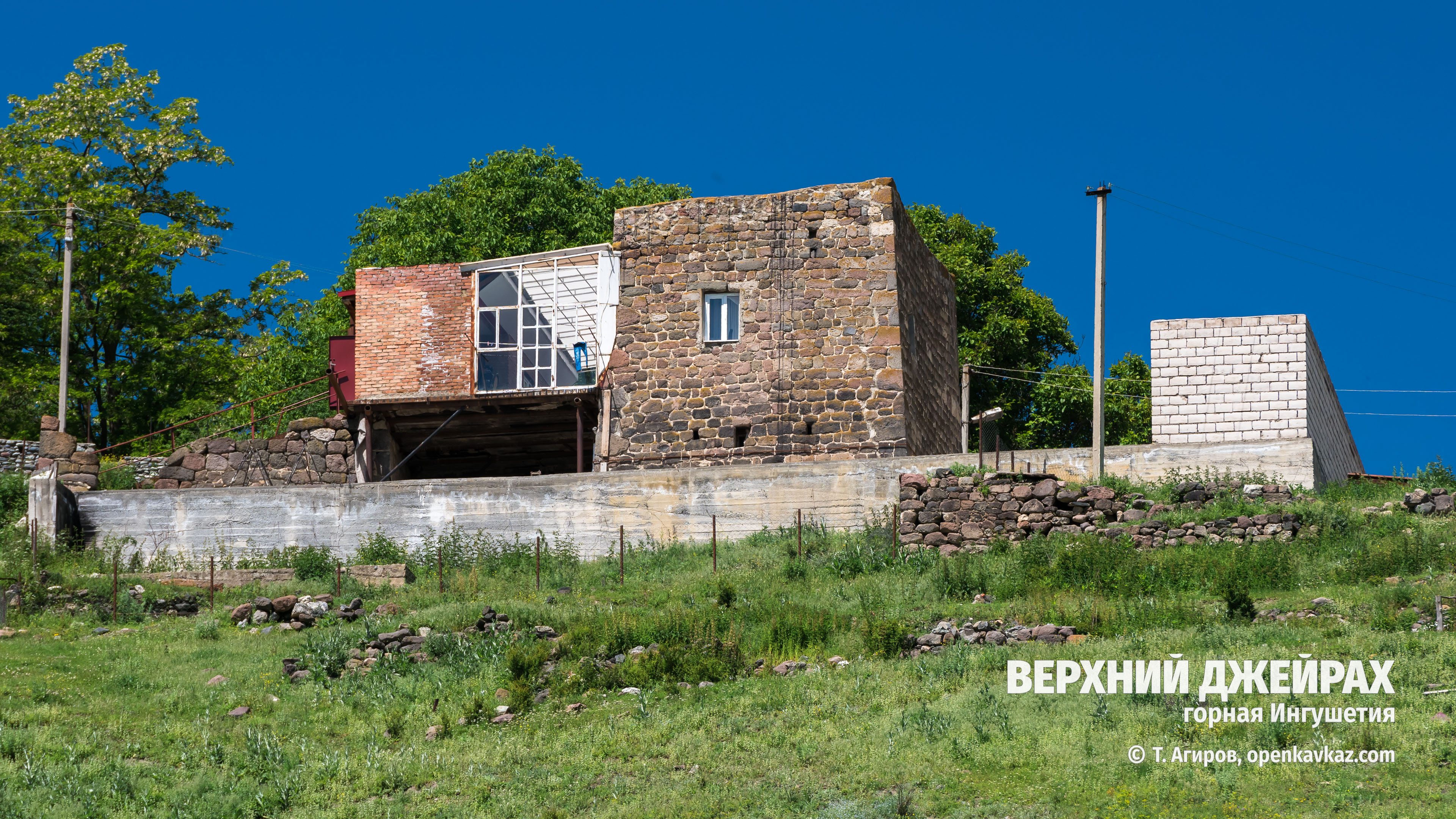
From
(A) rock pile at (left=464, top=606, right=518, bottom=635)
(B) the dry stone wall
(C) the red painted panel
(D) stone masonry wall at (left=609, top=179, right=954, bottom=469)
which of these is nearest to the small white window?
(D) stone masonry wall at (left=609, top=179, right=954, bottom=469)

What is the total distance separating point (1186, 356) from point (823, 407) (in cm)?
637

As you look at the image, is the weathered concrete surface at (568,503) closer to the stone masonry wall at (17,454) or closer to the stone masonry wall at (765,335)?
the stone masonry wall at (765,335)

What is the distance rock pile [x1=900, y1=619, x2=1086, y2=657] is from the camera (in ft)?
67.1

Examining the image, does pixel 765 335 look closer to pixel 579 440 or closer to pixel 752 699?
pixel 579 440

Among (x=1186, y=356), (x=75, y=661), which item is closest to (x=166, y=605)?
(x=75, y=661)

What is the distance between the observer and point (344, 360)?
34406 mm

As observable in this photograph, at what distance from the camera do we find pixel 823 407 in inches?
1186

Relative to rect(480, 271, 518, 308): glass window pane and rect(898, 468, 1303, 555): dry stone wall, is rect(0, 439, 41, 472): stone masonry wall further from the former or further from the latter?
rect(898, 468, 1303, 555): dry stone wall

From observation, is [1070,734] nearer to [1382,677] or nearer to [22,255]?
[1382,677]

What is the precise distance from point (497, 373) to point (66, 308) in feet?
32.2

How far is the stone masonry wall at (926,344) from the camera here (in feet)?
101

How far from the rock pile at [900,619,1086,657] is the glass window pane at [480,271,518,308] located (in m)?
14.2

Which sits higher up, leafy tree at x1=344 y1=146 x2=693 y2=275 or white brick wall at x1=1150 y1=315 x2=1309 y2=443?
leafy tree at x1=344 y1=146 x2=693 y2=275

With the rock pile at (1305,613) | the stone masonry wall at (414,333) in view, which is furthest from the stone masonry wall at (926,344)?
the rock pile at (1305,613)
